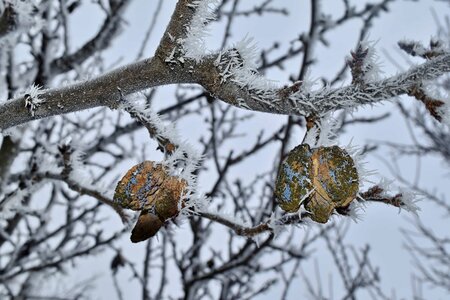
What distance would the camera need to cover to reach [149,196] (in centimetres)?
127

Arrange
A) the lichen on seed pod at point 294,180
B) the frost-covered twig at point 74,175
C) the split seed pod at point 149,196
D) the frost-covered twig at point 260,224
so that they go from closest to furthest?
the lichen on seed pod at point 294,180, the split seed pod at point 149,196, the frost-covered twig at point 260,224, the frost-covered twig at point 74,175

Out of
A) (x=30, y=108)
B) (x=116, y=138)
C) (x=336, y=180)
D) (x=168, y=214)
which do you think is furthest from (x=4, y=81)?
(x=336, y=180)

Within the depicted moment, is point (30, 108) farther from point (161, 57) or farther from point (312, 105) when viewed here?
point (312, 105)

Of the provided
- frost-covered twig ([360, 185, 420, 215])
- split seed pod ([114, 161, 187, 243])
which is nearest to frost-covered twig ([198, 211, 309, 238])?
frost-covered twig ([360, 185, 420, 215])

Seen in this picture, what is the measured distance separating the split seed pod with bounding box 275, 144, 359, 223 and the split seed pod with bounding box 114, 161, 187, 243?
305 mm

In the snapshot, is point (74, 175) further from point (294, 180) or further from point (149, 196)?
point (294, 180)

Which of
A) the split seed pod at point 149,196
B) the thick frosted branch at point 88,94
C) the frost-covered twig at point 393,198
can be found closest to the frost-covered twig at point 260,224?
the frost-covered twig at point 393,198

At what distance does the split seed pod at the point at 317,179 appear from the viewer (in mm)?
1077

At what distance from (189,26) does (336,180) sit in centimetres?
51

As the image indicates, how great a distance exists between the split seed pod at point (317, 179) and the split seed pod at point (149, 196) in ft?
1.00

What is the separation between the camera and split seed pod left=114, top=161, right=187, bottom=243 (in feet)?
4.14

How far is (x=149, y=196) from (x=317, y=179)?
1.48ft

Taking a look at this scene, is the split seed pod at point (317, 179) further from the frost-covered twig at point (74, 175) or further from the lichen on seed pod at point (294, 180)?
the frost-covered twig at point (74, 175)

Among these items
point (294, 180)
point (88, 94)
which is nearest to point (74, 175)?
point (88, 94)
